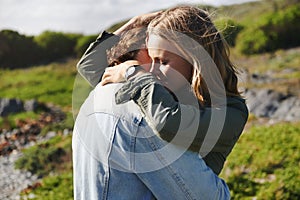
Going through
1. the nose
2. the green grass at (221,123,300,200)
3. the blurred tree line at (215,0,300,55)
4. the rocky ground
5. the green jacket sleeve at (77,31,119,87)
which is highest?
the nose

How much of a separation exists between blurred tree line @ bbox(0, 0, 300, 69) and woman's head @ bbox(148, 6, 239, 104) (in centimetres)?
1799

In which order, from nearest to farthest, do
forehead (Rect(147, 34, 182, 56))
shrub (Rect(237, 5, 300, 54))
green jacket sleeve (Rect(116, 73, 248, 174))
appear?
1. green jacket sleeve (Rect(116, 73, 248, 174))
2. forehead (Rect(147, 34, 182, 56))
3. shrub (Rect(237, 5, 300, 54))

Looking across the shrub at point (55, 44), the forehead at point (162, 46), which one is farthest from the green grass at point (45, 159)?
the shrub at point (55, 44)

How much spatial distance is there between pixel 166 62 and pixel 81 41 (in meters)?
23.9

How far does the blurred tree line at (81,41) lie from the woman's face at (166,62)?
1805 cm

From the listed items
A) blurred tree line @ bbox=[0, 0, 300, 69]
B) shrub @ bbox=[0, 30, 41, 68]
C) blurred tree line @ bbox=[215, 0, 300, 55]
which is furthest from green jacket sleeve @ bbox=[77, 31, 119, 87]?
shrub @ bbox=[0, 30, 41, 68]

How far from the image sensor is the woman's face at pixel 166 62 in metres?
1.79

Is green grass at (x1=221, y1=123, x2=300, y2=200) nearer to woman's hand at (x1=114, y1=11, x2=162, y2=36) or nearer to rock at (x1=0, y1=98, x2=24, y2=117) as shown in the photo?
woman's hand at (x1=114, y1=11, x2=162, y2=36)

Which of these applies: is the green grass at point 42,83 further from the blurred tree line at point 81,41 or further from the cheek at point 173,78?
the cheek at point 173,78

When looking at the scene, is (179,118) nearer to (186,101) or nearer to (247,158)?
(186,101)

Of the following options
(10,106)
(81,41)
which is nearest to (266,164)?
(10,106)

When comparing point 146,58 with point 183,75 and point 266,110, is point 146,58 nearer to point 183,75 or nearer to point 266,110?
point 183,75

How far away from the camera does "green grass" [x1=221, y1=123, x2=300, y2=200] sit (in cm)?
546

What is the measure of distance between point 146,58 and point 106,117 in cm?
29
